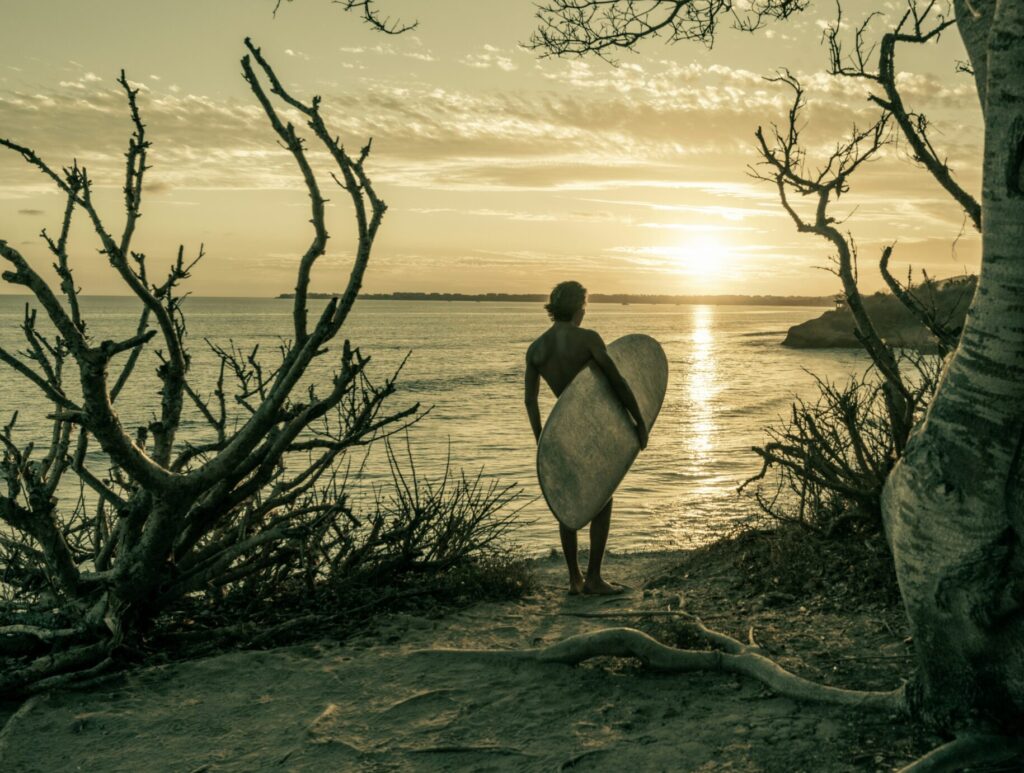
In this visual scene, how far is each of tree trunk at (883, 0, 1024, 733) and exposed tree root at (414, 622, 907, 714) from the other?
2.39 ft

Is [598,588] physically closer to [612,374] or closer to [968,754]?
[612,374]

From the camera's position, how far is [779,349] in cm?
6272

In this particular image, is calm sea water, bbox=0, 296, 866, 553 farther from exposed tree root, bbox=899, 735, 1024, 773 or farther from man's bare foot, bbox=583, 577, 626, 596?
exposed tree root, bbox=899, 735, 1024, 773

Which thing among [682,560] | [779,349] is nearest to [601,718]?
[682,560]

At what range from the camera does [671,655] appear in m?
4.52

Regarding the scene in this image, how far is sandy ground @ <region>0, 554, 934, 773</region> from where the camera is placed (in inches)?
145

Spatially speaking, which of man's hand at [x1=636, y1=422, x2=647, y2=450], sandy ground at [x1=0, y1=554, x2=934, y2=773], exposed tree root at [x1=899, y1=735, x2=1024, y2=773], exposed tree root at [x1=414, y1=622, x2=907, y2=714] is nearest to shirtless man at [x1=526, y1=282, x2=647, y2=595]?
man's hand at [x1=636, y1=422, x2=647, y2=450]

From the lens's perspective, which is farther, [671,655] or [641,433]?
[641,433]

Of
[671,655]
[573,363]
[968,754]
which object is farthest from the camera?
[573,363]

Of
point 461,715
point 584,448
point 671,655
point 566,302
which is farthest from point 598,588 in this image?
point 461,715

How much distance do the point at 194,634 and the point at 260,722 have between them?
125cm

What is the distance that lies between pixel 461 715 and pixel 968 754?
204 centimetres

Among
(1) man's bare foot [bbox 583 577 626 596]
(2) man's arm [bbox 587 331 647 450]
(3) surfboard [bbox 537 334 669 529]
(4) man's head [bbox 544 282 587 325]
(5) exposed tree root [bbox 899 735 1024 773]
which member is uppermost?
(4) man's head [bbox 544 282 587 325]

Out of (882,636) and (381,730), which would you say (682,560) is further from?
(381,730)
